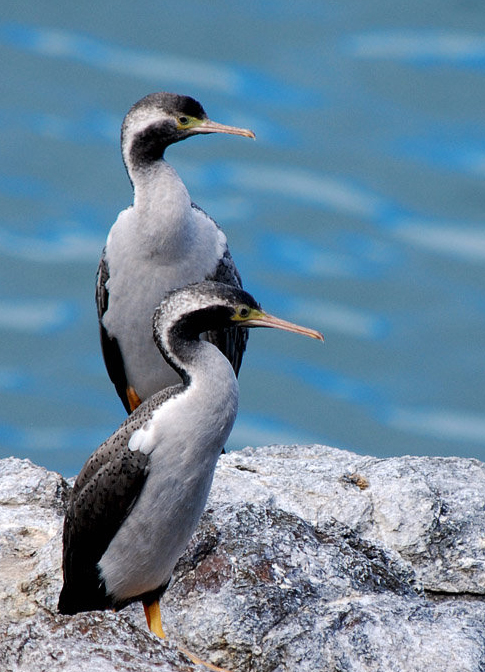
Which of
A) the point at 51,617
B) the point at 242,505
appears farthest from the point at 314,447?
the point at 51,617

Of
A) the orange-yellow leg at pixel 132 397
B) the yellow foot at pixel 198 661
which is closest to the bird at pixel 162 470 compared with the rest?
the yellow foot at pixel 198 661

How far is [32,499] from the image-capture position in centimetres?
416

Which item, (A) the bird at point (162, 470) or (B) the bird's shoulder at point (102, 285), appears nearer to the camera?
(A) the bird at point (162, 470)

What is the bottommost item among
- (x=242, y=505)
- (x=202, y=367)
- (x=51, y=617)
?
(x=51, y=617)

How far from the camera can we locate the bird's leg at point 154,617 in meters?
3.29

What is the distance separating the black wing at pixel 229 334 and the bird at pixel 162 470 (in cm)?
109

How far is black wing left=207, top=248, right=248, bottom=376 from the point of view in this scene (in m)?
4.57

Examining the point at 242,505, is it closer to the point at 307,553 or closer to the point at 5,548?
the point at 307,553

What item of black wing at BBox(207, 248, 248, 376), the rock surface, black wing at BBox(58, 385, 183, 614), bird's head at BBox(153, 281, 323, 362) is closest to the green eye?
bird's head at BBox(153, 281, 323, 362)

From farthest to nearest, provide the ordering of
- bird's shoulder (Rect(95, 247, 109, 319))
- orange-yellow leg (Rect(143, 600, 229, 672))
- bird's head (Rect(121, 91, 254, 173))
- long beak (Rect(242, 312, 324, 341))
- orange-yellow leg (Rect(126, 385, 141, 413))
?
1. orange-yellow leg (Rect(126, 385, 141, 413))
2. bird's shoulder (Rect(95, 247, 109, 319))
3. bird's head (Rect(121, 91, 254, 173))
4. long beak (Rect(242, 312, 324, 341))
5. orange-yellow leg (Rect(143, 600, 229, 672))

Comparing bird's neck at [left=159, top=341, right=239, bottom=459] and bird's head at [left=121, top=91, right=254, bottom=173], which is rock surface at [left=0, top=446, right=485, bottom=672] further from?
bird's head at [left=121, top=91, right=254, bottom=173]

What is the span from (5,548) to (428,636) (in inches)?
60.2

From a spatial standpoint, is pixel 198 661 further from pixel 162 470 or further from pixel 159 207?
pixel 159 207

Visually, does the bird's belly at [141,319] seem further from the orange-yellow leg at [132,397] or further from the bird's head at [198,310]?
the bird's head at [198,310]
